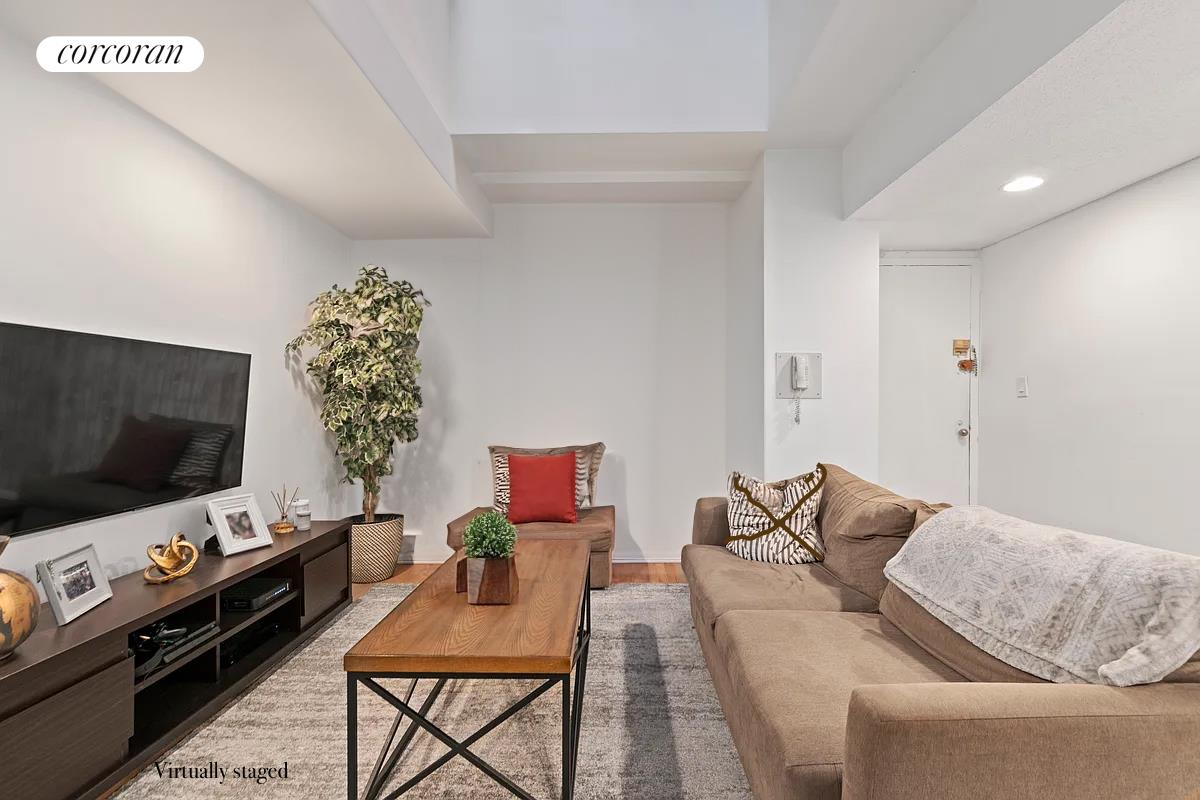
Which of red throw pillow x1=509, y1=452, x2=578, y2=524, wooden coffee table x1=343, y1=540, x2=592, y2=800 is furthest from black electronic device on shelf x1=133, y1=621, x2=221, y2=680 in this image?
red throw pillow x1=509, y1=452, x2=578, y2=524

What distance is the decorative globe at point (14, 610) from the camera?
160 centimetres

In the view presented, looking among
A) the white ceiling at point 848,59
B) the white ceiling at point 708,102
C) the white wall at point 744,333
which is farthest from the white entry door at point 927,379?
the white ceiling at point 848,59

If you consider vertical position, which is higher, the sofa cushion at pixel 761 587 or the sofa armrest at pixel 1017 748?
the sofa armrest at pixel 1017 748

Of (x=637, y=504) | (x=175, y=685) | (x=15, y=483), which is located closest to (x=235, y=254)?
(x=15, y=483)

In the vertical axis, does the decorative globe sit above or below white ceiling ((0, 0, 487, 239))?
below

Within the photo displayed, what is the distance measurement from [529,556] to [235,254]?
229cm

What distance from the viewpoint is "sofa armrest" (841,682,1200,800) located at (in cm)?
112

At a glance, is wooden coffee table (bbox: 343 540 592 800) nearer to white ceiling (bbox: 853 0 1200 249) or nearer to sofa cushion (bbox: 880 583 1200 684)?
sofa cushion (bbox: 880 583 1200 684)

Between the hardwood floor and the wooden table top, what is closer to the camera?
the wooden table top

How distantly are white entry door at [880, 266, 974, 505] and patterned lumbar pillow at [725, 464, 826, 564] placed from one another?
71.9 inches

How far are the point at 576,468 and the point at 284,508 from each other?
1.85 metres

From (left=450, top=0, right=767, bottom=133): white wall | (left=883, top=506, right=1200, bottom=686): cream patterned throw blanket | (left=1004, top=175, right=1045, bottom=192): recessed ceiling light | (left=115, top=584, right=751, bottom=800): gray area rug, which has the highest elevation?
(left=450, top=0, right=767, bottom=133): white wall

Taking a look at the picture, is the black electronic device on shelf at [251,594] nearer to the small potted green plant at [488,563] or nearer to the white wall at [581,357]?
the small potted green plant at [488,563]

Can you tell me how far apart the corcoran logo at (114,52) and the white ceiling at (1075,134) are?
2874 mm
